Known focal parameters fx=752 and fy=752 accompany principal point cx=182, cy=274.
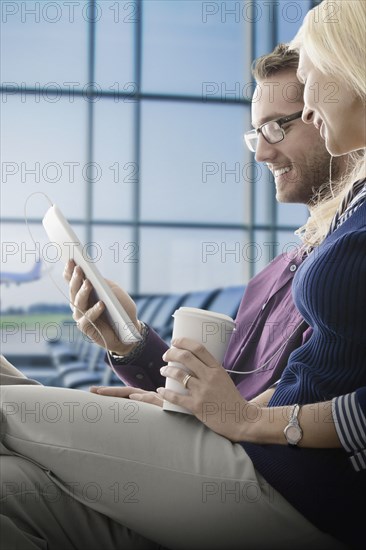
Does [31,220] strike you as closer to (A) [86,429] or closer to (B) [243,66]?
(B) [243,66]

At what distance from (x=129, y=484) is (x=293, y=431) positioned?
23 centimetres

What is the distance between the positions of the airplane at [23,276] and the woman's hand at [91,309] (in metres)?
4.48

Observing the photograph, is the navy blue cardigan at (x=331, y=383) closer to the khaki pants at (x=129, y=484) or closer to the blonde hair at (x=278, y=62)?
the khaki pants at (x=129, y=484)

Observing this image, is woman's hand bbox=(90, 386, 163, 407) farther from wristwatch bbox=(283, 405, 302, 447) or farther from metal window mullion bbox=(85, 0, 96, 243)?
metal window mullion bbox=(85, 0, 96, 243)

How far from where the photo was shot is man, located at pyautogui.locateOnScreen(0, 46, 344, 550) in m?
0.96

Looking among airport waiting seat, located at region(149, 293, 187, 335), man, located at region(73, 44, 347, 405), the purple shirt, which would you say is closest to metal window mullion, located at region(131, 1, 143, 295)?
airport waiting seat, located at region(149, 293, 187, 335)

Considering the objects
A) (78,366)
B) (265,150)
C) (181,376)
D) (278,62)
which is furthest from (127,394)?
(78,366)

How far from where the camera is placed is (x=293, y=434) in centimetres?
100

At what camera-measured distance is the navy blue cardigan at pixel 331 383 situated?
0.98 m

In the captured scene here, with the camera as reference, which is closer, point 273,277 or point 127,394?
point 127,394

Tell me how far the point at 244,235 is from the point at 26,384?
5.02 m

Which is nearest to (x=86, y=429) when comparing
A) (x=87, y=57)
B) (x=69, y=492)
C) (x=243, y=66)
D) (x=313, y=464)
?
(x=69, y=492)

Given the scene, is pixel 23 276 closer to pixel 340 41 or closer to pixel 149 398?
pixel 149 398

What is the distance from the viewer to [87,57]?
18.6 feet
